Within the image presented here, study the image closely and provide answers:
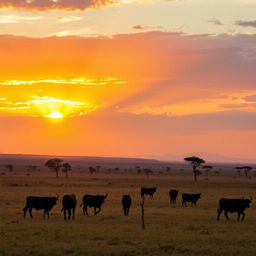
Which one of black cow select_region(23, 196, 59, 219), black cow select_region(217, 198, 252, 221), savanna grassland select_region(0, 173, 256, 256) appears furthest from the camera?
black cow select_region(23, 196, 59, 219)

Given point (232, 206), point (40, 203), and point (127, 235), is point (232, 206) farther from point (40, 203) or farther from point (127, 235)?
point (40, 203)

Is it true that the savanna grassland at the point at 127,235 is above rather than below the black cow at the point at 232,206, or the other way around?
below

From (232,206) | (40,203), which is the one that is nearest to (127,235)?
(40,203)

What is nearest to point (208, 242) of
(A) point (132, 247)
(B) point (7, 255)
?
(A) point (132, 247)

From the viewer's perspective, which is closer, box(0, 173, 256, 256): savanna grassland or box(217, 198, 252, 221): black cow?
box(0, 173, 256, 256): savanna grassland

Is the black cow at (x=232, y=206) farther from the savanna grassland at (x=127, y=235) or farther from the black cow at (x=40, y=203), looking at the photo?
the black cow at (x=40, y=203)

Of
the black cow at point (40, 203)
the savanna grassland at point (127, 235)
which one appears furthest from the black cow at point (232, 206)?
the black cow at point (40, 203)

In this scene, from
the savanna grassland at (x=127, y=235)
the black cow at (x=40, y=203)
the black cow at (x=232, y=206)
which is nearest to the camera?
the savanna grassland at (x=127, y=235)

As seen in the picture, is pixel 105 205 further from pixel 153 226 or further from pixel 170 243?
pixel 170 243

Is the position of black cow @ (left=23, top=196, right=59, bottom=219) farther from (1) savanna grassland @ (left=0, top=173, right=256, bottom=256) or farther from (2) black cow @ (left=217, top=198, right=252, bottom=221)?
(2) black cow @ (left=217, top=198, right=252, bottom=221)

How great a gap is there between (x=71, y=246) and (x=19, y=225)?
25.2 ft

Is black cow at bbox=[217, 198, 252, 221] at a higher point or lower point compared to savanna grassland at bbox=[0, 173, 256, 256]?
higher

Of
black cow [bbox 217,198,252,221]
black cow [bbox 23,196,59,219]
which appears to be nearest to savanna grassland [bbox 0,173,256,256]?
black cow [bbox 23,196,59,219]

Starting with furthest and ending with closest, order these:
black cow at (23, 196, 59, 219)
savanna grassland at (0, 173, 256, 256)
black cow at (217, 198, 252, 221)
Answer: black cow at (23, 196, 59, 219), black cow at (217, 198, 252, 221), savanna grassland at (0, 173, 256, 256)
